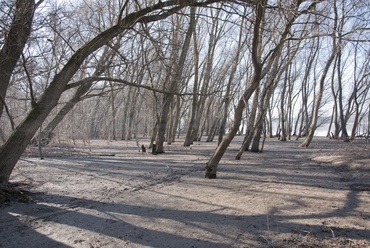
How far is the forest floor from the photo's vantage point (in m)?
3.86

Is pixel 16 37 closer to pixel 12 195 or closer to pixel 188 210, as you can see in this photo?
pixel 12 195

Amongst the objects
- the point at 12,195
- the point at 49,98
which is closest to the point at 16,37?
the point at 49,98

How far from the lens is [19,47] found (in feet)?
18.5

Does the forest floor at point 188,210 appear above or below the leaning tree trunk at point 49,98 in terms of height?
below

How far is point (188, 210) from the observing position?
5.11m

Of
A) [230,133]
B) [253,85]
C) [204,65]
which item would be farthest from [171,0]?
[204,65]

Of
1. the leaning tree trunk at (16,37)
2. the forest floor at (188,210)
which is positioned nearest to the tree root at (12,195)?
the forest floor at (188,210)

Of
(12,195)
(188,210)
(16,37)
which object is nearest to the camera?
(188,210)

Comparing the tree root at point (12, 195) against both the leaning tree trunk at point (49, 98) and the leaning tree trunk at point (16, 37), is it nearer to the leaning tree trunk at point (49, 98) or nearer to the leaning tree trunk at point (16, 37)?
the leaning tree trunk at point (49, 98)

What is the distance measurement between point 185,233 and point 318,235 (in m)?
1.69

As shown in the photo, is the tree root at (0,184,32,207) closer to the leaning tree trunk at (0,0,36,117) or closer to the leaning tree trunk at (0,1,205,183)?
the leaning tree trunk at (0,1,205,183)

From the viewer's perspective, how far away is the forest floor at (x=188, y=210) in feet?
12.7

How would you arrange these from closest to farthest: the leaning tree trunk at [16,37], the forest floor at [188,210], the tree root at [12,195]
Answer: the forest floor at [188,210], the tree root at [12,195], the leaning tree trunk at [16,37]

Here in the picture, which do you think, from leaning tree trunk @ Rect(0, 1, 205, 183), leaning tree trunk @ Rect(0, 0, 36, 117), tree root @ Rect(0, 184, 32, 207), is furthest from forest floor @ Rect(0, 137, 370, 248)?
leaning tree trunk @ Rect(0, 0, 36, 117)
